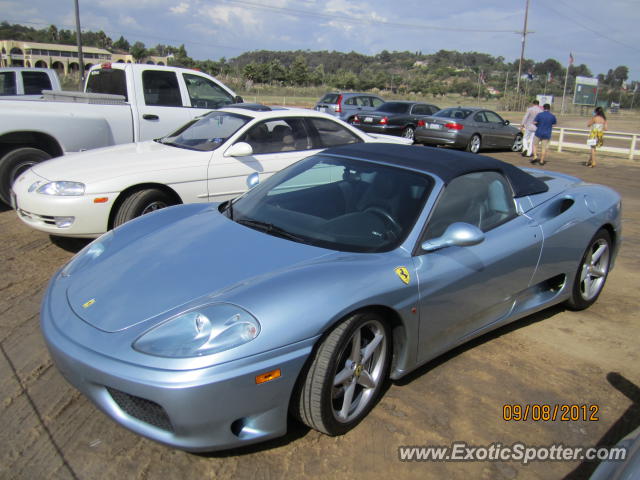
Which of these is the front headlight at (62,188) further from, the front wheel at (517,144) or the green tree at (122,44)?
the green tree at (122,44)

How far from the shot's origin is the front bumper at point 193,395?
83.7 inches

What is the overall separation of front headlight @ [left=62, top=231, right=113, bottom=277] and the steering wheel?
166 centimetres

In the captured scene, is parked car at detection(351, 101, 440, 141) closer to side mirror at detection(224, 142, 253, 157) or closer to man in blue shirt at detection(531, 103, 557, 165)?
man in blue shirt at detection(531, 103, 557, 165)

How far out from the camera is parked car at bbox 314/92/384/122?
18.8 metres

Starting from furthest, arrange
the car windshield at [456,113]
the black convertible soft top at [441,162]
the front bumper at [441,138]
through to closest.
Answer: the car windshield at [456,113], the front bumper at [441,138], the black convertible soft top at [441,162]

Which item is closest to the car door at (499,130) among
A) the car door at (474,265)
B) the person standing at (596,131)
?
the person standing at (596,131)

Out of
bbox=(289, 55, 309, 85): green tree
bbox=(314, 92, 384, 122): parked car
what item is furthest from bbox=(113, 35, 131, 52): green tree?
bbox=(314, 92, 384, 122): parked car

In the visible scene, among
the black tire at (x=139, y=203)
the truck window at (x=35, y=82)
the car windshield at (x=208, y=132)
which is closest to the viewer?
the black tire at (x=139, y=203)

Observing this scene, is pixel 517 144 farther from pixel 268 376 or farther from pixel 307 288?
pixel 268 376

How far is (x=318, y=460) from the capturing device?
249cm

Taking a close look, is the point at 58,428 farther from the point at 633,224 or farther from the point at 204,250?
the point at 633,224

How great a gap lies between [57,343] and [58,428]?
20.6 inches

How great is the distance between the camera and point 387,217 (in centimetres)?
321

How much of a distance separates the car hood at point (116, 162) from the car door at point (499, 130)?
13.5 m
